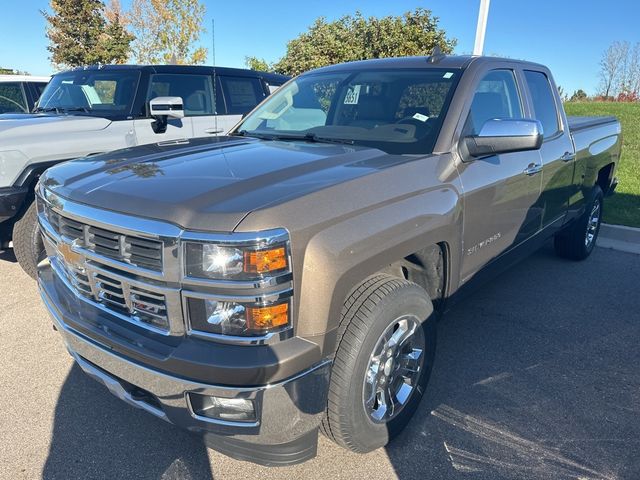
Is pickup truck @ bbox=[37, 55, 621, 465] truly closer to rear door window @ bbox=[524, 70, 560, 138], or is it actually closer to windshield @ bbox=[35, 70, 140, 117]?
rear door window @ bbox=[524, 70, 560, 138]

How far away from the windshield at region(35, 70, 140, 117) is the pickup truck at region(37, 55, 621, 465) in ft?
8.96

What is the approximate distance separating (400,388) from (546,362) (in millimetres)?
1334

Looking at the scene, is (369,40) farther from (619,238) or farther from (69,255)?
(69,255)

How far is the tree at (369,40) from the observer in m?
14.7

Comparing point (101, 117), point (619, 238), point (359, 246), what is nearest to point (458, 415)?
point (359, 246)

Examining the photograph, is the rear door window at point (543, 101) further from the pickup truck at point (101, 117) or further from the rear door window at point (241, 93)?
the rear door window at point (241, 93)

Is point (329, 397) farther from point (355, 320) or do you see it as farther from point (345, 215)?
point (345, 215)

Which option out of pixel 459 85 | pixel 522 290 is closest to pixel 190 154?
pixel 459 85

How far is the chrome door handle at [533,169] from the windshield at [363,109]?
0.86 meters

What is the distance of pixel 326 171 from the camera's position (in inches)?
92.7

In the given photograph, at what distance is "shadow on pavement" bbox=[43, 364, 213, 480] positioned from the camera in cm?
245

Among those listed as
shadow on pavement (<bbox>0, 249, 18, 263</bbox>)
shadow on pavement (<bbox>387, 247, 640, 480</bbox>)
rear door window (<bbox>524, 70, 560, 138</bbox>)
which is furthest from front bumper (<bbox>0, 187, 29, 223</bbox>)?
rear door window (<bbox>524, 70, 560, 138</bbox>)

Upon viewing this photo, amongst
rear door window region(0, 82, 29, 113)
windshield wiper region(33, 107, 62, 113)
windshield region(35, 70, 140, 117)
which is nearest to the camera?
windshield region(35, 70, 140, 117)

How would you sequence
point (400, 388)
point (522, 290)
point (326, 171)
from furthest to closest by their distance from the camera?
1. point (522, 290)
2. point (400, 388)
3. point (326, 171)
